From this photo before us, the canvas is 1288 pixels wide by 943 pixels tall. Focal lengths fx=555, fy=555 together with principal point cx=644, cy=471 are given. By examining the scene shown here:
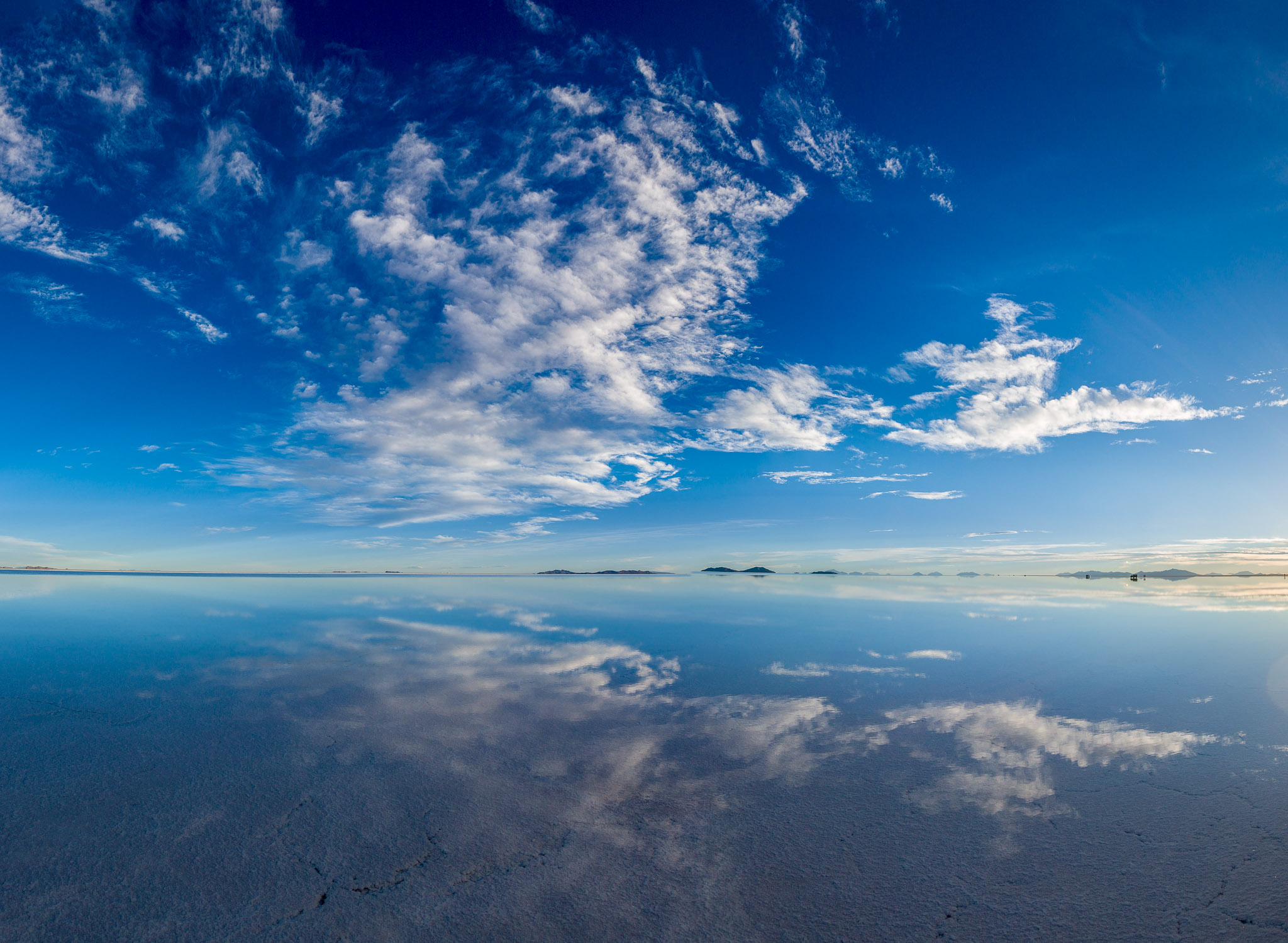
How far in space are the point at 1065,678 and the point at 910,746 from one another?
7.21 metres

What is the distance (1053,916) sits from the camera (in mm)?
4242

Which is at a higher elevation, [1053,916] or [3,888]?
[3,888]

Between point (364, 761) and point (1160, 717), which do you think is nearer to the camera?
point (364, 761)

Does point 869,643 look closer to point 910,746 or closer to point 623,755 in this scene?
point 910,746

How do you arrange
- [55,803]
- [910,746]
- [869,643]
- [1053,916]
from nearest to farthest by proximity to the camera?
[1053,916]
[55,803]
[910,746]
[869,643]

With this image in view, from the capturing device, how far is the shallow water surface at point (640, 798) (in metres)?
4.23

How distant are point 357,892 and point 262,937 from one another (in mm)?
655

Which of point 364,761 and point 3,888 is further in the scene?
point 364,761

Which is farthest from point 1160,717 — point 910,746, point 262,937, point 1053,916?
point 262,937

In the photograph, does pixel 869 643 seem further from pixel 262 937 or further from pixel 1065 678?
pixel 262 937

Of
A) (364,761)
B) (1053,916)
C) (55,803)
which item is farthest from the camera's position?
(364,761)

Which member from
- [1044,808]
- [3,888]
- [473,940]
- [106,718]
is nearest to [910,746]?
[1044,808]

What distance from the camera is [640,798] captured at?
20.3ft

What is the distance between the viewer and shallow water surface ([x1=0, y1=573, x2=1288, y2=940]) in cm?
423
